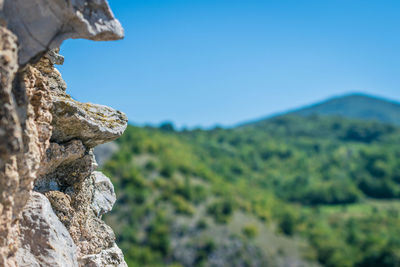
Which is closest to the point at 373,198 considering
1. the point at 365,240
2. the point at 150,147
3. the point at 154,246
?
the point at 365,240

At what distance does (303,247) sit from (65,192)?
80334 mm

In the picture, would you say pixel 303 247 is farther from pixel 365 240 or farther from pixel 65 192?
pixel 65 192

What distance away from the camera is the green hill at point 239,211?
239ft

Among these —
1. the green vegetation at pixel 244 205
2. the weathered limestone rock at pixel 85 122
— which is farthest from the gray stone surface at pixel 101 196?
the green vegetation at pixel 244 205

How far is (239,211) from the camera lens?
84.2 meters

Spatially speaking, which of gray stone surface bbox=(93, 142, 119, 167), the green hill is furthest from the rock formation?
gray stone surface bbox=(93, 142, 119, 167)

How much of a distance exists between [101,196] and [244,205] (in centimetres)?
8122

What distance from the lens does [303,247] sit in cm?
8212

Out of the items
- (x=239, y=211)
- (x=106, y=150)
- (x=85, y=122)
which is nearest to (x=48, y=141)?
(x=85, y=122)

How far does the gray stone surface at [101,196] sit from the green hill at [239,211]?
193 feet

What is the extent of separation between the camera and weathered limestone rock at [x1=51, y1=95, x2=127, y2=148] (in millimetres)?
6062

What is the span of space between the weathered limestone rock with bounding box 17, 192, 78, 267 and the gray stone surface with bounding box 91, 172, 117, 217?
1524 millimetres

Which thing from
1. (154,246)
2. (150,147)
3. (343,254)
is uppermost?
(150,147)

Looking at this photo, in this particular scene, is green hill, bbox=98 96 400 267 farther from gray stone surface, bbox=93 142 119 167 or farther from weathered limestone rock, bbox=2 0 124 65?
weathered limestone rock, bbox=2 0 124 65
